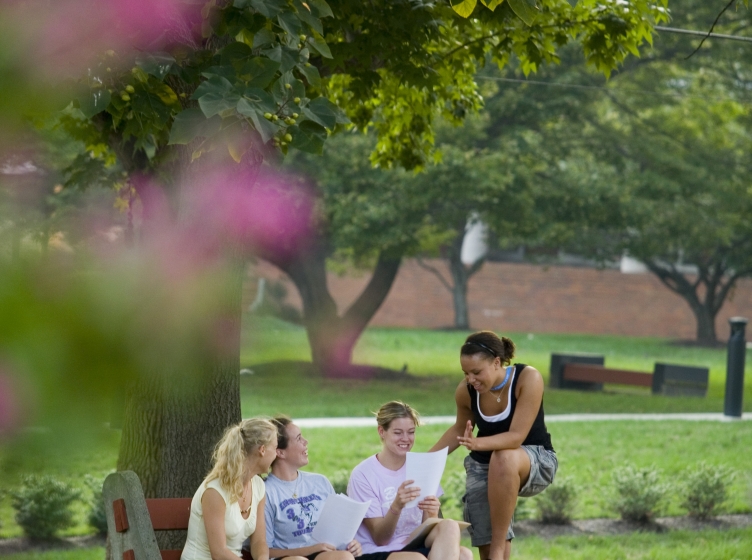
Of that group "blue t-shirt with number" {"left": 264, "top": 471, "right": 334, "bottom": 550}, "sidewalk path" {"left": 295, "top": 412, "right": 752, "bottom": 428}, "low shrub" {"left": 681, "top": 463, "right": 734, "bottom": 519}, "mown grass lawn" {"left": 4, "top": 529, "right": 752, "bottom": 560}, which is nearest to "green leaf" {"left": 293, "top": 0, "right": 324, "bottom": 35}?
"blue t-shirt with number" {"left": 264, "top": 471, "right": 334, "bottom": 550}

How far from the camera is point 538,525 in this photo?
753 cm

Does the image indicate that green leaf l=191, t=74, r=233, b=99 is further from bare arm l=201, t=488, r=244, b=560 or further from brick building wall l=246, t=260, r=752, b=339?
brick building wall l=246, t=260, r=752, b=339

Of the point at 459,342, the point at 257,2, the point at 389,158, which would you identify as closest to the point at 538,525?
the point at 389,158

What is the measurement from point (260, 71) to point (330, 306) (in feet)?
45.9

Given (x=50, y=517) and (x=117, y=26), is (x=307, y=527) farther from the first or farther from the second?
(x=117, y=26)

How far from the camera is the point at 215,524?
3.81m

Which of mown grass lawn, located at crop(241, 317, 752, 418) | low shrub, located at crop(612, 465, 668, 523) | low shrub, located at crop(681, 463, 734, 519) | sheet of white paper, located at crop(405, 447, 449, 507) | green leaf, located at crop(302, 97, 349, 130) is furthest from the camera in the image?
mown grass lawn, located at crop(241, 317, 752, 418)

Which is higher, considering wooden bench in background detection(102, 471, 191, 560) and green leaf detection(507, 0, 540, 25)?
green leaf detection(507, 0, 540, 25)

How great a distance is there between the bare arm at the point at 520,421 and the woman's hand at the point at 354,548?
0.63m

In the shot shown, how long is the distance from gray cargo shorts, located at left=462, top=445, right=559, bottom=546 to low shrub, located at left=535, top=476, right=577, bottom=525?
2971 millimetres

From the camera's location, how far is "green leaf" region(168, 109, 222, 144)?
267 centimetres

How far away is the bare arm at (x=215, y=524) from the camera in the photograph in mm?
3795

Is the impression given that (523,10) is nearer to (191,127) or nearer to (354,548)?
(191,127)

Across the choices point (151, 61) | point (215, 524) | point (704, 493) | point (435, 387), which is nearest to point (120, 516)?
point (215, 524)
